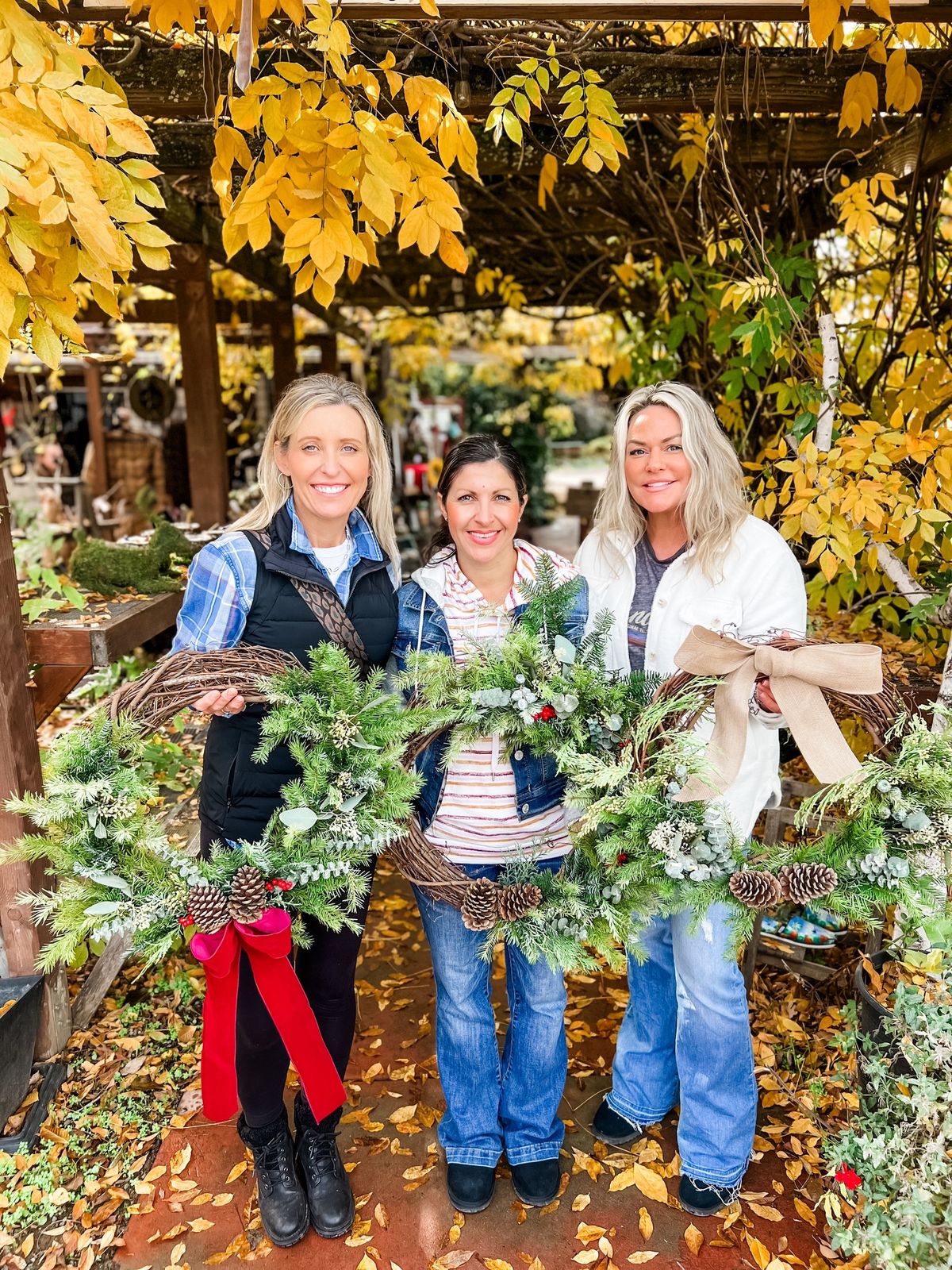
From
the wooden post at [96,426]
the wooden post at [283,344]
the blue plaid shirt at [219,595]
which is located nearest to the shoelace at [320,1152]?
the blue plaid shirt at [219,595]

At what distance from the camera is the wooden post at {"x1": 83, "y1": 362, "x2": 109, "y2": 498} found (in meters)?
10.2

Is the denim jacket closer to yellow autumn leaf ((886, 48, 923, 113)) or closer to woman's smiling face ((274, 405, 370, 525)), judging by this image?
woman's smiling face ((274, 405, 370, 525))

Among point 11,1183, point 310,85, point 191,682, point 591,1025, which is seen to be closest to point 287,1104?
point 11,1183

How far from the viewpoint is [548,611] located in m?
2.01

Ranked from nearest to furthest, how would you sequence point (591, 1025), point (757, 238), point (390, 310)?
point (591, 1025) < point (757, 238) < point (390, 310)

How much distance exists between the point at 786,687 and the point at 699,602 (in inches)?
13.3

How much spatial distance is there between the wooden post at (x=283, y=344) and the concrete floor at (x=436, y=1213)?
6.17 m

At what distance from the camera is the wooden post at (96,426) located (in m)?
10.2

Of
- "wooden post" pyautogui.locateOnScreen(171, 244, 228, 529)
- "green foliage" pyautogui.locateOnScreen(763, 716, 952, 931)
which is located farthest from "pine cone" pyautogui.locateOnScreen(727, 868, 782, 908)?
"wooden post" pyautogui.locateOnScreen(171, 244, 228, 529)

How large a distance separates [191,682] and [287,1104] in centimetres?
151

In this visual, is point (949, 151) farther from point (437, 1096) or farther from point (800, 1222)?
point (437, 1096)

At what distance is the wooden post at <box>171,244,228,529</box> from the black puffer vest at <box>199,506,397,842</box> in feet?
12.3

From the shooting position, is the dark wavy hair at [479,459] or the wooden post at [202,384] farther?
the wooden post at [202,384]

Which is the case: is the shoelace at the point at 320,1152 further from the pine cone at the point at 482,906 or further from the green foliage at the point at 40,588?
the green foliage at the point at 40,588
